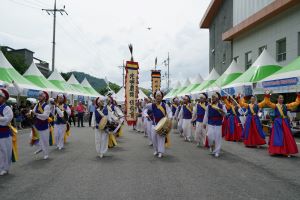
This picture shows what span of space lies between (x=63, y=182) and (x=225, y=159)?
4.78 m

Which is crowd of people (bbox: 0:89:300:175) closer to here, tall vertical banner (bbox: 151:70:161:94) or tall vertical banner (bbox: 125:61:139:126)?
tall vertical banner (bbox: 125:61:139:126)

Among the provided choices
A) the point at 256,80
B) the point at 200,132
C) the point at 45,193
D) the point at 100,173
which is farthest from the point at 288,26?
the point at 45,193

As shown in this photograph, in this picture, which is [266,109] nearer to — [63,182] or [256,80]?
[256,80]

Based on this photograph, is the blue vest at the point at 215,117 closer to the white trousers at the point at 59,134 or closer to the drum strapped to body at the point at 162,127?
the drum strapped to body at the point at 162,127

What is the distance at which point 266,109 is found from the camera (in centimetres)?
1806

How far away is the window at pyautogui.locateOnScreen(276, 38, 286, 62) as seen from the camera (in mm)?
21917

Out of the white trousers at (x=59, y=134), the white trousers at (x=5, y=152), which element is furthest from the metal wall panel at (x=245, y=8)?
the white trousers at (x=5, y=152)

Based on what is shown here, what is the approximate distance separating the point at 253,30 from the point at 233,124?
14002mm

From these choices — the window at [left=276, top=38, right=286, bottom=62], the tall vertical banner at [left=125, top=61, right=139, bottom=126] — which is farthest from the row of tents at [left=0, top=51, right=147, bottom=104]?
the window at [left=276, top=38, right=286, bottom=62]

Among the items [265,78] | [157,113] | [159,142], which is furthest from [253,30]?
[159,142]

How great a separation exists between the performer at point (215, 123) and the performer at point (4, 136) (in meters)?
5.70

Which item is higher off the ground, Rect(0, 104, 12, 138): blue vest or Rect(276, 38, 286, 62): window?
Rect(276, 38, 286, 62): window

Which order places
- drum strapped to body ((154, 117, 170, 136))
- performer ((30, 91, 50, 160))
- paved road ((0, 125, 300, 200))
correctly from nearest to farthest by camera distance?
paved road ((0, 125, 300, 200)), performer ((30, 91, 50, 160)), drum strapped to body ((154, 117, 170, 136))

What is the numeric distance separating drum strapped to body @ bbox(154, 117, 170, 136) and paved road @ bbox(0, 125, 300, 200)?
73 cm
